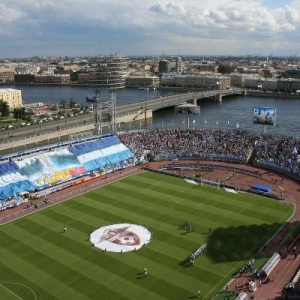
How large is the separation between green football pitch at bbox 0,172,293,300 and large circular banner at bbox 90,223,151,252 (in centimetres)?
78

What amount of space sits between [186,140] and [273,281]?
4556 centimetres

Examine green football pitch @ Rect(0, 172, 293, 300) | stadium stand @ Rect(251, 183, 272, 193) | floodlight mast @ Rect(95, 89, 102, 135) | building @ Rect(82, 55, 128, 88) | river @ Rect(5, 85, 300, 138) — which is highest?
building @ Rect(82, 55, 128, 88)

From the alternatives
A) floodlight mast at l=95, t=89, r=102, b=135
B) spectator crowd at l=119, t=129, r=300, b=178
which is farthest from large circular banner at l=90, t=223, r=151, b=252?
floodlight mast at l=95, t=89, r=102, b=135

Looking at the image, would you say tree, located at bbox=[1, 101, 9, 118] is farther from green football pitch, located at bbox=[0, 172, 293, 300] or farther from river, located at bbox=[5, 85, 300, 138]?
green football pitch, located at bbox=[0, 172, 293, 300]

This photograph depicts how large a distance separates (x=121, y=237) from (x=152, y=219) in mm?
5688

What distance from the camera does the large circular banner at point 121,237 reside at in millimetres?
39688

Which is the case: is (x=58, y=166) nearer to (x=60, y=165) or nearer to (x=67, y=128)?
(x=60, y=165)

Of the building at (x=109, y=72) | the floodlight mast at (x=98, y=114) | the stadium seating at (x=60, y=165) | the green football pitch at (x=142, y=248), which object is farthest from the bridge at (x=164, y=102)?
the green football pitch at (x=142, y=248)

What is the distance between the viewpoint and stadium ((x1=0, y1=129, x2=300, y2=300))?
33.7m

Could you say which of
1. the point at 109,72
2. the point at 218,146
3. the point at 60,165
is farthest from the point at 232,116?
the point at 60,165

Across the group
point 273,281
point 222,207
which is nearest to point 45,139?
point 222,207

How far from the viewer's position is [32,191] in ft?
184

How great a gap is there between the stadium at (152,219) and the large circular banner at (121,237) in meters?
0.12

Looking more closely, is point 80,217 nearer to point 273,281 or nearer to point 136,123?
point 273,281
